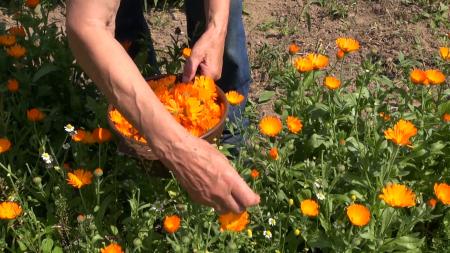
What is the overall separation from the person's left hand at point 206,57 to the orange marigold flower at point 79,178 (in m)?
0.49

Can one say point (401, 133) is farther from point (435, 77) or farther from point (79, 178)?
point (79, 178)

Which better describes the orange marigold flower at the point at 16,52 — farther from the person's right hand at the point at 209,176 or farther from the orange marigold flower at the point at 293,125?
the person's right hand at the point at 209,176

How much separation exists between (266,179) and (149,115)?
0.89 m

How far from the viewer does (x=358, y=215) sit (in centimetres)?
197

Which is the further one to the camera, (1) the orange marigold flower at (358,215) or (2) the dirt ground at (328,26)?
(2) the dirt ground at (328,26)

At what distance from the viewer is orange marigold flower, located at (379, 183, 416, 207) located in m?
1.96

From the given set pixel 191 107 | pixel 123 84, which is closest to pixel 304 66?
pixel 191 107

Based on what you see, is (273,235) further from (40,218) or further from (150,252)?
(40,218)

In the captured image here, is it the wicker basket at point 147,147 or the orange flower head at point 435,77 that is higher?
the orange flower head at point 435,77

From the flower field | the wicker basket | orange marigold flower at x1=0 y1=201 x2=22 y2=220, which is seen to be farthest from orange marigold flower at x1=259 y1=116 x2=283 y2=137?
orange marigold flower at x1=0 y1=201 x2=22 y2=220

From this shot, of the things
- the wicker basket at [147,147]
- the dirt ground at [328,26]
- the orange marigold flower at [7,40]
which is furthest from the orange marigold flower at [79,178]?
the dirt ground at [328,26]

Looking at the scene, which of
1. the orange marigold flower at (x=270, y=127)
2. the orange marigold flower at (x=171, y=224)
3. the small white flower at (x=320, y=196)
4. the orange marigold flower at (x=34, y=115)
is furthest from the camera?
the orange marigold flower at (x=34, y=115)

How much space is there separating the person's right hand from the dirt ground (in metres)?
2.10

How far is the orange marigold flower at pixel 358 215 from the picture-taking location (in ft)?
6.39
